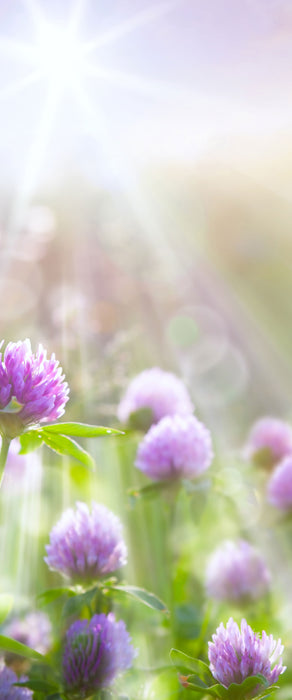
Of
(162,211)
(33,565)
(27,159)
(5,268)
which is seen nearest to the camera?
(33,565)

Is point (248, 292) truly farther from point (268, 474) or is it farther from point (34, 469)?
point (34, 469)

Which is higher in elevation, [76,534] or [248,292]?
[248,292]

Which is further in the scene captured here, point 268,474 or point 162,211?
point 162,211

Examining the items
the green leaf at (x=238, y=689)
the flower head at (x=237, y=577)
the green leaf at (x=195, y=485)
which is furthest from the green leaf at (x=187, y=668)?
the flower head at (x=237, y=577)

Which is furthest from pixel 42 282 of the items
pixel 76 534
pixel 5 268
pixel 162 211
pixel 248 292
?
pixel 76 534

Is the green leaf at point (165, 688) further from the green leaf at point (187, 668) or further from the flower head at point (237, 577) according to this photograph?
the flower head at point (237, 577)
